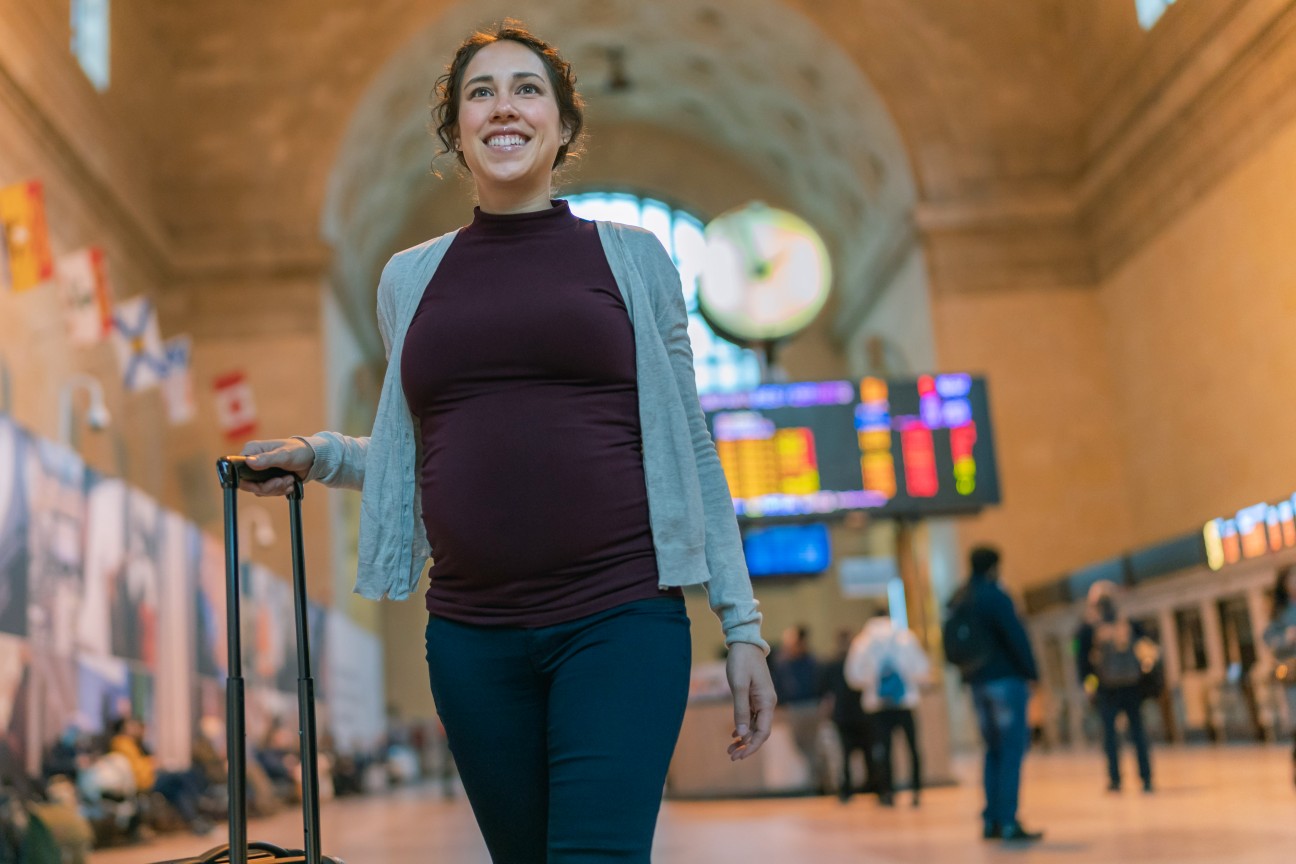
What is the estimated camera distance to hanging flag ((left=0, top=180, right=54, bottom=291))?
42.4 ft

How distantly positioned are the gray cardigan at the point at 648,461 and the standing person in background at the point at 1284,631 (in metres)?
8.28

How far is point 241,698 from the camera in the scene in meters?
2.23

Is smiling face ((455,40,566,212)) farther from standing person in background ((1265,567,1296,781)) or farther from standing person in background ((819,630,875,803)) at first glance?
standing person in background ((819,630,875,803))

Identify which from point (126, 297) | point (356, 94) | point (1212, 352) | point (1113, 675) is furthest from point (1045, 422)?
point (126, 297)

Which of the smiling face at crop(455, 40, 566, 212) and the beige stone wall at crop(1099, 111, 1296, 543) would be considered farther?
the beige stone wall at crop(1099, 111, 1296, 543)

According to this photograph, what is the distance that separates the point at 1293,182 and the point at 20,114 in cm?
1499

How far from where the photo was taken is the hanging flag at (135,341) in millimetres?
17312

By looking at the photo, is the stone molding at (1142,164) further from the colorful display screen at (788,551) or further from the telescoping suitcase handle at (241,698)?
the telescoping suitcase handle at (241,698)

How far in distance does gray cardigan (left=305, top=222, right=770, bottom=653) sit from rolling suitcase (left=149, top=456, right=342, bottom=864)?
119mm

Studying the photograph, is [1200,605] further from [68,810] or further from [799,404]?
[68,810]

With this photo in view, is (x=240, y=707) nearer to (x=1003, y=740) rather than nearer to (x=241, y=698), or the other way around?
(x=241, y=698)

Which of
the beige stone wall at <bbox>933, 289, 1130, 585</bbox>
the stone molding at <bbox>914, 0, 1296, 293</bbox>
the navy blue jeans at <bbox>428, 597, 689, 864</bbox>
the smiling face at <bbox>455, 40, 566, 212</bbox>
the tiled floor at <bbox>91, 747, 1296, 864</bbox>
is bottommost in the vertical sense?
the tiled floor at <bbox>91, 747, 1296, 864</bbox>

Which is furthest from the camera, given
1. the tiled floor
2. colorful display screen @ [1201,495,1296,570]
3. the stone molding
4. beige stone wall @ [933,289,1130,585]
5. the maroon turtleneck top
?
beige stone wall @ [933,289,1130,585]

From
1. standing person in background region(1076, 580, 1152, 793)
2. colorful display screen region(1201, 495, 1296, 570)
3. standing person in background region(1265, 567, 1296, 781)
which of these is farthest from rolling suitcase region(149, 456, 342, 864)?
colorful display screen region(1201, 495, 1296, 570)
